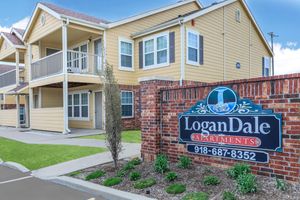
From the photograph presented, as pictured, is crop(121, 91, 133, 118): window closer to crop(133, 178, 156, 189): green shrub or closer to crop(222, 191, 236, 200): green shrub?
crop(133, 178, 156, 189): green shrub

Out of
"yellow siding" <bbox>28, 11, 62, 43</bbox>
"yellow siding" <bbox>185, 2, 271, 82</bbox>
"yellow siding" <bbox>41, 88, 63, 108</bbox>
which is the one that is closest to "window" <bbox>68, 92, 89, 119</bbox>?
"yellow siding" <bbox>41, 88, 63, 108</bbox>

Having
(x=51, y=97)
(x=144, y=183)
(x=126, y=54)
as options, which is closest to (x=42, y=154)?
(x=144, y=183)

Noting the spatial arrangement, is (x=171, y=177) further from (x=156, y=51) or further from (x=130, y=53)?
(x=130, y=53)

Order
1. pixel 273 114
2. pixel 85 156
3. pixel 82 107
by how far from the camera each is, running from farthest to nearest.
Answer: pixel 82 107, pixel 85 156, pixel 273 114

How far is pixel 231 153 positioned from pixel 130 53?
44.1ft

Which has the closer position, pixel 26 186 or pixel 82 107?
pixel 26 186

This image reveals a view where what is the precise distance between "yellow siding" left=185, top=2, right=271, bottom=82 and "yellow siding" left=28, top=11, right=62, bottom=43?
7.91 m

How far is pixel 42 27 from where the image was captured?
19203 mm

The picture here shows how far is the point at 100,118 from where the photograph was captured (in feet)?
59.7

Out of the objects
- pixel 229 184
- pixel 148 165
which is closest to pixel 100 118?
pixel 148 165

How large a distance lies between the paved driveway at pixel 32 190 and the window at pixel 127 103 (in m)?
10.4

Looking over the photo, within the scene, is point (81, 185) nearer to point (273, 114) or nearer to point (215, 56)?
point (273, 114)

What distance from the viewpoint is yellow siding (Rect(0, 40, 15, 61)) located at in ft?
81.2

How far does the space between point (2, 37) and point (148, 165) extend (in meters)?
23.9
